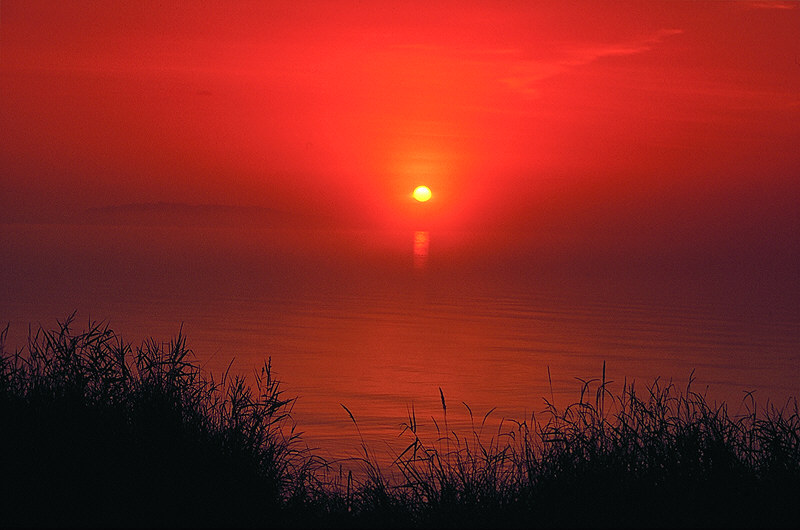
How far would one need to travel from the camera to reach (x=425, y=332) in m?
38.6

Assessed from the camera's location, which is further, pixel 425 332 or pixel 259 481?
pixel 425 332

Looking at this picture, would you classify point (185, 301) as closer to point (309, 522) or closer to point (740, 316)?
point (740, 316)

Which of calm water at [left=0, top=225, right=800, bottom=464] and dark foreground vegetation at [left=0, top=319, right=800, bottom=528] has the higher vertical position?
calm water at [left=0, top=225, right=800, bottom=464]

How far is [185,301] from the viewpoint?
4778 cm

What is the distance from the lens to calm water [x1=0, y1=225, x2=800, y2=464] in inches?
934

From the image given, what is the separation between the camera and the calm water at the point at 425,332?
934 inches

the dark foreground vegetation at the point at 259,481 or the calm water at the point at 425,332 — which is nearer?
the dark foreground vegetation at the point at 259,481

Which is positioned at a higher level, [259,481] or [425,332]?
[425,332]

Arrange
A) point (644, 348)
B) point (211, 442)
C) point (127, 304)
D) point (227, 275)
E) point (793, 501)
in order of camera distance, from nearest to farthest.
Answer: point (793, 501)
point (211, 442)
point (644, 348)
point (127, 304)
point (227, 275)

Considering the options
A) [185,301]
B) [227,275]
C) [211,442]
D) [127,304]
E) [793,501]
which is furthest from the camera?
[227,275]

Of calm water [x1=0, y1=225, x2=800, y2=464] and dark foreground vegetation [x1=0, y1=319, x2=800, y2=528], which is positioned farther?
calm water [x1=0, y1=225, x2=800, y2=464]

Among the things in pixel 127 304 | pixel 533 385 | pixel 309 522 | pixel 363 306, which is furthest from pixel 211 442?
pixel 363 306

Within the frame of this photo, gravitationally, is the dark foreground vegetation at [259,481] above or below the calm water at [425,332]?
below

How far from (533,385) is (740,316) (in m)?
28.0
